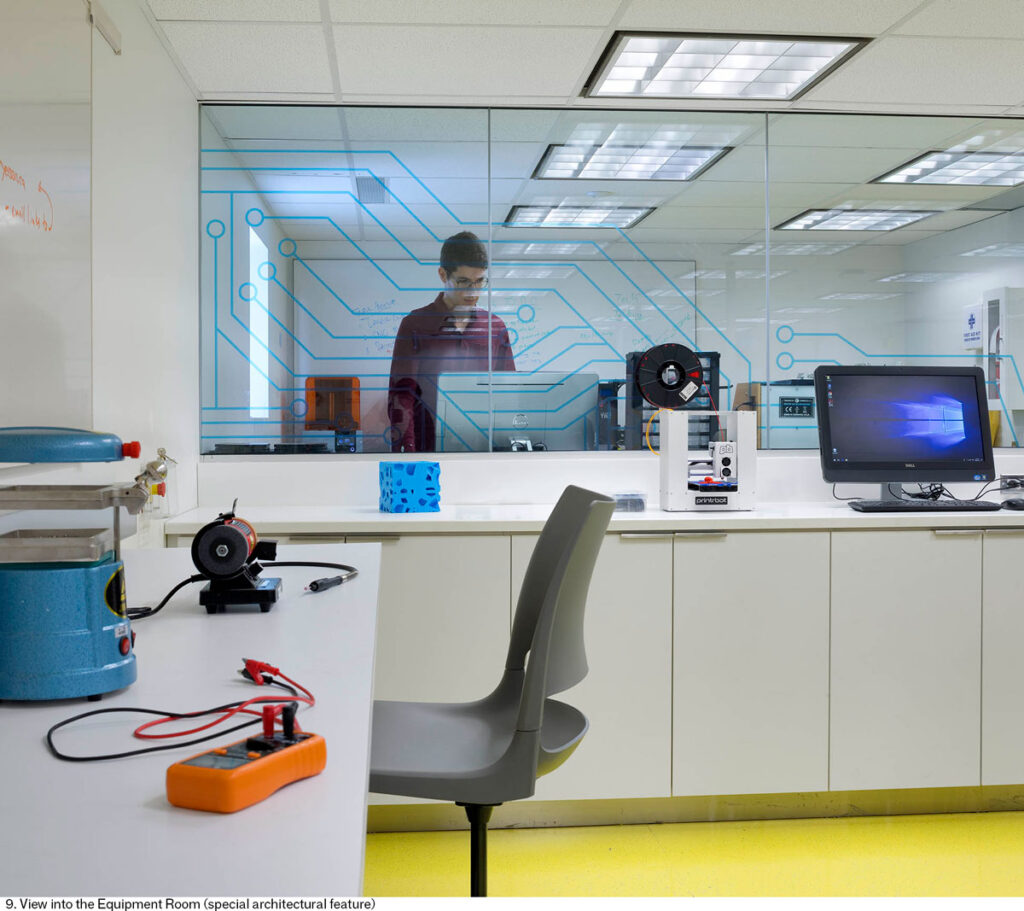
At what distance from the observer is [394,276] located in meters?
3.37

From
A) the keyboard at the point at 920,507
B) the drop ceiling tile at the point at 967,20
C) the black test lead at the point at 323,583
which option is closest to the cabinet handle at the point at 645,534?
the keyboard at the point at 920,507

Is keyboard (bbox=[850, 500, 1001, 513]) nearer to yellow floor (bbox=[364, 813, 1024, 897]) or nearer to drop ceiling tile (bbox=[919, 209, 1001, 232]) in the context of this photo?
yellow floor (bbox=[364, 813, 1024, 897])

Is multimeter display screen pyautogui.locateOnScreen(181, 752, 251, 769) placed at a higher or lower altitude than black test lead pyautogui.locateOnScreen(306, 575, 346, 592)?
lower

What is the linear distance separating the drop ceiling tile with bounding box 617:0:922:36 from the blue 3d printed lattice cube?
1.52m

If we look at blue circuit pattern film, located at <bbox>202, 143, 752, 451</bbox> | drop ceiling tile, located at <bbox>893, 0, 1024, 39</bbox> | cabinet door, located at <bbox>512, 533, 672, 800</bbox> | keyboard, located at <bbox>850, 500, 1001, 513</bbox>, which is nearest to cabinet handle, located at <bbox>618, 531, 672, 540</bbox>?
cabinet door, located at <bbox>512, 533, 672, 800</bbox>

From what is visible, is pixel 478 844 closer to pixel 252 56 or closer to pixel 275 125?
pixel 252 56

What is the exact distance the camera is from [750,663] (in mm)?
2818

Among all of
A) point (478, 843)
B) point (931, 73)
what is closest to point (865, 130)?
point (931, 73)

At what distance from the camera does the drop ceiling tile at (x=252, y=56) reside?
108 inches

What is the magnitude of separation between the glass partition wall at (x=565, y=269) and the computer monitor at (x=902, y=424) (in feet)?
1.16

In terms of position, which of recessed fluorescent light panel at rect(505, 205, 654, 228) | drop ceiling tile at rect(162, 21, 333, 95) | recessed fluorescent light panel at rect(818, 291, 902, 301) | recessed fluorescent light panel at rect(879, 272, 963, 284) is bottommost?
recessed fluorescent light panel at rect(818, 291, 902, 301)

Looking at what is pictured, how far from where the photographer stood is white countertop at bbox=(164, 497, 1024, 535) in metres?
2.69

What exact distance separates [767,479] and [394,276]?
5.33 ft

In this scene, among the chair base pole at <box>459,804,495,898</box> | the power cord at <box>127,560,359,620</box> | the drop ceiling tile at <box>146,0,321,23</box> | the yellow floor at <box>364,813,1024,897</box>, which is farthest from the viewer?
the drop ceiling tile at <box>146,0,321,23</box>
